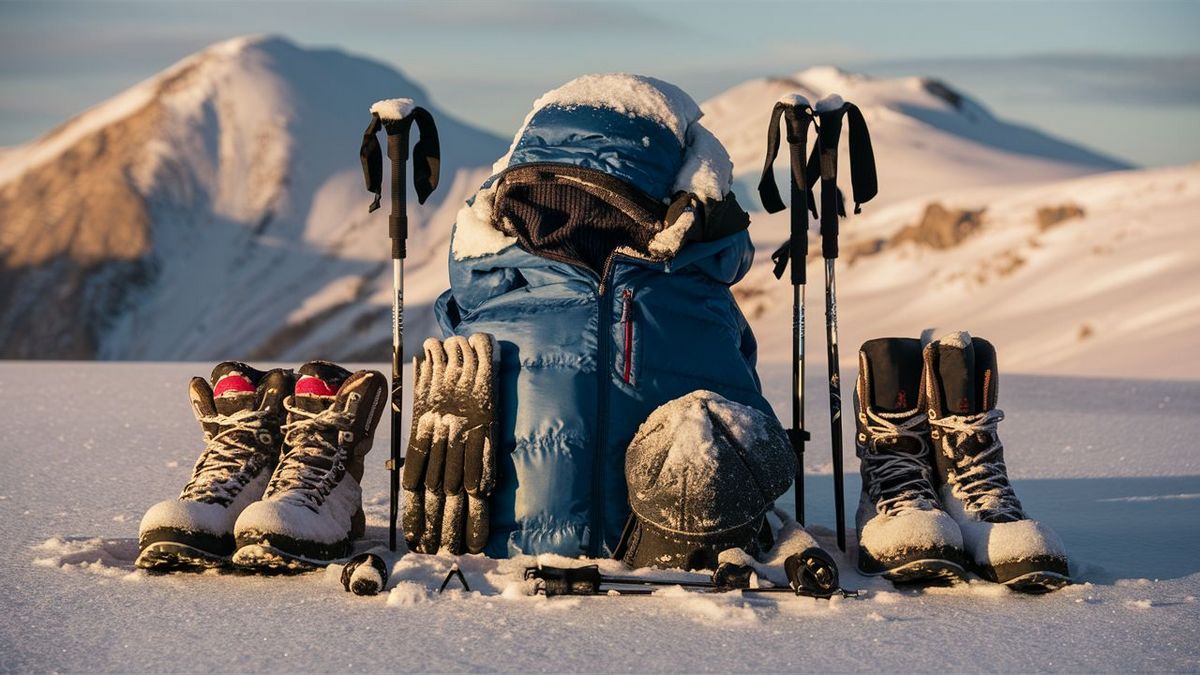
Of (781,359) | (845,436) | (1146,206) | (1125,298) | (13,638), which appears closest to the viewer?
(13,638)

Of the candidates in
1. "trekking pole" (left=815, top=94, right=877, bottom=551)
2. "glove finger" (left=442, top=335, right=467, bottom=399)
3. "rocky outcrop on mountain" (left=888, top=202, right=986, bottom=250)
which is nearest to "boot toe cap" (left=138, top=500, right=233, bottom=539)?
"glove finger" (left=442, top=335, right=467, bottom=399)

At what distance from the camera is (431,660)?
9.07 feet

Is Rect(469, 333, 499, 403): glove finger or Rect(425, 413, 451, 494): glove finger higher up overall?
Rect(469, 333, 499, 403): glove finger

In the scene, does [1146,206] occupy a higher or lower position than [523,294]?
higher

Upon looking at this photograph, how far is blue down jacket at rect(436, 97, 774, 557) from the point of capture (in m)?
3.67

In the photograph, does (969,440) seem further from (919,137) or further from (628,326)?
(919,137)

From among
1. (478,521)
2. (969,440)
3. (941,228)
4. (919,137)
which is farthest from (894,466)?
(919,137)

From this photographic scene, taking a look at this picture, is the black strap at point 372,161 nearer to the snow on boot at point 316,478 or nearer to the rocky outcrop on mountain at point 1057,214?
the snow on boot at point 316,478

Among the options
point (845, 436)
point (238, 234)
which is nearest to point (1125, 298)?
point (845, 436)

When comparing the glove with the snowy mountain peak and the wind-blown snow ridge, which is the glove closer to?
the wind-blown snow ridge

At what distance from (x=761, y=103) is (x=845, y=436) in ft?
113

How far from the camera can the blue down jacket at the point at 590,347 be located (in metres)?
3.67

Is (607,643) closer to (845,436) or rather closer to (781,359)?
(845,436)

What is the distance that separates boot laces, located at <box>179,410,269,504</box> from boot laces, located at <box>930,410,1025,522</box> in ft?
6.23
